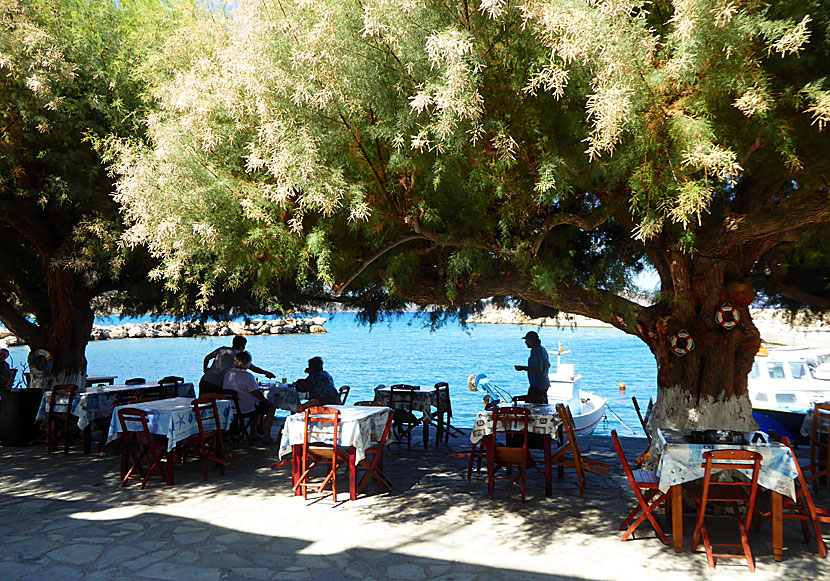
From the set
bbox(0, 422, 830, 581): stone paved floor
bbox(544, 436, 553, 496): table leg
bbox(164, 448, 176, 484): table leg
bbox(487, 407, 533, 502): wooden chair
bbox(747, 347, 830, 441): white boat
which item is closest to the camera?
bbox(0, 422, 830, 581): stone paved floor

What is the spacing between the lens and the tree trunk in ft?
19.5

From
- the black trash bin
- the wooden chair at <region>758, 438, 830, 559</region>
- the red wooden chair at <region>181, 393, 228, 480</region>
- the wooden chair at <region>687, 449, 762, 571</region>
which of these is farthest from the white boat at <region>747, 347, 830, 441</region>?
the black trash bin

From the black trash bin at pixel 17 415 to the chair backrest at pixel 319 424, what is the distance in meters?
5.27

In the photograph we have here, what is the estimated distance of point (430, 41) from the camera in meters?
3.52

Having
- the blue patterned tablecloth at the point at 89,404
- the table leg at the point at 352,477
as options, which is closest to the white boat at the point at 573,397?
the table leg at the point at 352,477

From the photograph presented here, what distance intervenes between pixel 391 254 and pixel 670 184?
3066 mm

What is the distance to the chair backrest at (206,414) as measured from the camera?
276 inches

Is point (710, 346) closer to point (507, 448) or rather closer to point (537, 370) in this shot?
point (507, 448)

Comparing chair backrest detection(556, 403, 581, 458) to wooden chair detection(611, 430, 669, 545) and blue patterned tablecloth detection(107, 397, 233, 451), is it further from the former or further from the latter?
blue patterned tablecloth detection(107, 397, 233, 451)

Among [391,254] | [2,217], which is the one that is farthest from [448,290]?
[2,217]

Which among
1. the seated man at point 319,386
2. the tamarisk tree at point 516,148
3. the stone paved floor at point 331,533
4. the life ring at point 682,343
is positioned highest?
the tamarisk tree at point 516,148

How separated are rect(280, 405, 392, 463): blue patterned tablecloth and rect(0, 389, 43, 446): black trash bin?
16.2ft

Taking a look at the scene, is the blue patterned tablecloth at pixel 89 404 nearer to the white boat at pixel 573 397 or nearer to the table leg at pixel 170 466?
the table leg at pixel 170 466

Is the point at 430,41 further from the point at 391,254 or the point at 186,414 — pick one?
the point at 186,414
